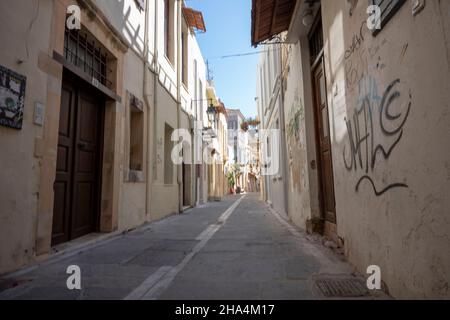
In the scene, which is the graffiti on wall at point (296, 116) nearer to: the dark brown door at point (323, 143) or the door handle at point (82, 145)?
the dark brown door at point (323, 143)

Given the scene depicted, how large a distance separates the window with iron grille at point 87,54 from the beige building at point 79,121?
18mm

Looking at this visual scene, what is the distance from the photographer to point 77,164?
181 inches

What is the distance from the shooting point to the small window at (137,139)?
6.75 m

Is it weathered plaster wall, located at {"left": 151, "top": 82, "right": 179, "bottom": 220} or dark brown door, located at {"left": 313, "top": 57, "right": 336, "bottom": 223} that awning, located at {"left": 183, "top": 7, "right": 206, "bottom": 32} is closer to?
weathered plaster wall, located at {"left": 151, "top": 82, "right": 179, "bottom": 220}

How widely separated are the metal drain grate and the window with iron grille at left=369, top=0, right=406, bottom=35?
219 cm

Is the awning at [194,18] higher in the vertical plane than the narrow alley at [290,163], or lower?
higher

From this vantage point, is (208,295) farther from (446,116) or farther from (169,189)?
(169,189)

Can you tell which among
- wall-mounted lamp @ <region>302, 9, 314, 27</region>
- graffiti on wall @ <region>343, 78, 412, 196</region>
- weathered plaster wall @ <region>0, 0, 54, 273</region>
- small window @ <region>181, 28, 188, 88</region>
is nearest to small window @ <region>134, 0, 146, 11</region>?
weathered plaster wall @ <region>0, 0, 54, 273</region>

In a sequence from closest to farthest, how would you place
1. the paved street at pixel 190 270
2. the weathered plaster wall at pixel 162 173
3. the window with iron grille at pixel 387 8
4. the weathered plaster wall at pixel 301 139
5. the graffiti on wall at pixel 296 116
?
1. the window with iron grille at pixel 387 8
2. the paved street at pixel 190 270
3. the weathered plaster wall at pixel 301 139
4. the graffiti on wall at pixel 296 116
5. the weathered plaster wall at pixel 162 173

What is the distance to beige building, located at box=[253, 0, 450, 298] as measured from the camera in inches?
66.6

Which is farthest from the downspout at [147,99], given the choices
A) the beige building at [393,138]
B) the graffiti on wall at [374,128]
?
the graffiti on wall at [374,128]

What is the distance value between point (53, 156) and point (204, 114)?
13.1 metres
